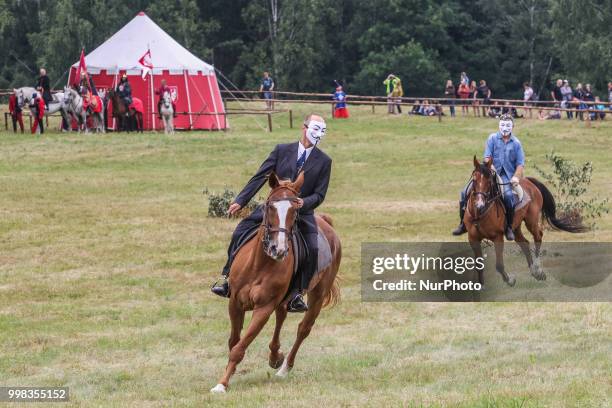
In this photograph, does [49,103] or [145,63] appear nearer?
[49,103]

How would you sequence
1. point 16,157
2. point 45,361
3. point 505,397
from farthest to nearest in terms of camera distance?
point 16,157 → point 45,361 → point 505,397

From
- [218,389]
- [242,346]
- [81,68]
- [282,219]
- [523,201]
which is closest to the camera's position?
[282,219]

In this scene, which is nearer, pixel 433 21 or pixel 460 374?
pixel 460 374

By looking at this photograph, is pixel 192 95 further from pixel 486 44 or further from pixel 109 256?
pixel 486 44

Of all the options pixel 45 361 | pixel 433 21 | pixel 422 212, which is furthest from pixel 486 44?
pixel 45 361

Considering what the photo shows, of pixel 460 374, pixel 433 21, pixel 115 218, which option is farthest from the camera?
pixel 433 21

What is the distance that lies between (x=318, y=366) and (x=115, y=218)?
15.2 meters

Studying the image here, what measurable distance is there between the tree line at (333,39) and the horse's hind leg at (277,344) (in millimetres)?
61738

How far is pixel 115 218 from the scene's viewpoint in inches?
1083

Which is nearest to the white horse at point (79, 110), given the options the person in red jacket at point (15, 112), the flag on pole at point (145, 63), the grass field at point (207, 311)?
Answer: the person in red jacket at point (15, 112)

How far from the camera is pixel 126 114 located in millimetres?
45844

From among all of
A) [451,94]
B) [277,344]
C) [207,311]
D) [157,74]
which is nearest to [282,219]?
[277,344]

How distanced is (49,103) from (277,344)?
34.9 meters

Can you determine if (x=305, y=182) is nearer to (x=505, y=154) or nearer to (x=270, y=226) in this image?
(x=270, y=226)
